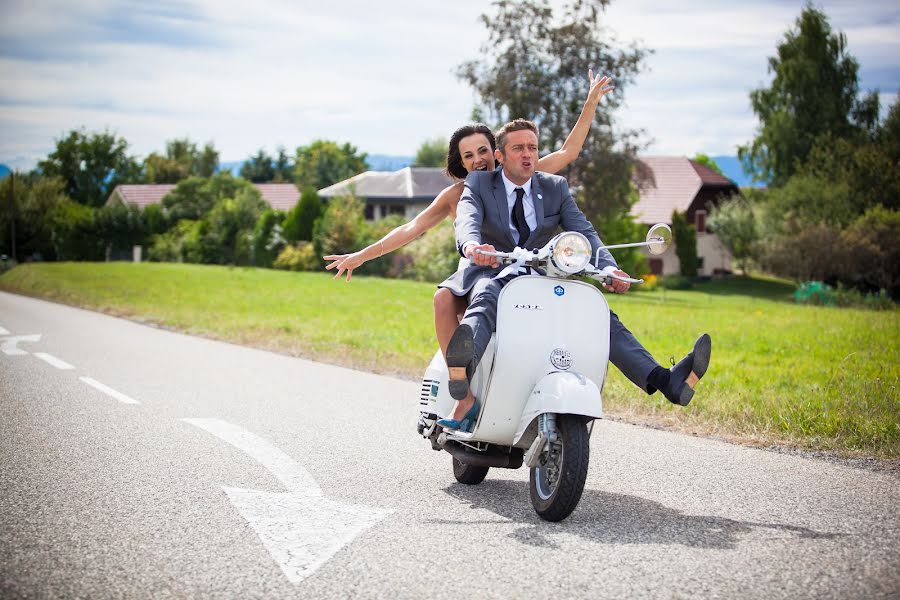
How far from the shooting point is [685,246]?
165ft

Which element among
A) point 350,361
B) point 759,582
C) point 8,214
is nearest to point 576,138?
point 759,582

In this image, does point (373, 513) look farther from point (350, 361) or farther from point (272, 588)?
point (350, 361)

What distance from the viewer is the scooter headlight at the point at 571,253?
4.46 m

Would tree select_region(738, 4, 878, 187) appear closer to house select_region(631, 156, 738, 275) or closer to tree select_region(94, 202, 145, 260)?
house select_region(631, 156, 738, 275)

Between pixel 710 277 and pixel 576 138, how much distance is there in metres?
49.5

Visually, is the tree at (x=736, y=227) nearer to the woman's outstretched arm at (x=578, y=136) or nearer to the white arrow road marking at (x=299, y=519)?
the woman's outstretched arm at (x=578, y=136)

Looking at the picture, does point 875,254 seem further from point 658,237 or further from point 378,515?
point 378,515

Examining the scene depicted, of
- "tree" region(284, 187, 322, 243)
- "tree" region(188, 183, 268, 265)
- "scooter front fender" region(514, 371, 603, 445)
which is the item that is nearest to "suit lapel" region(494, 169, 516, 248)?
"scooter front fender" region(514, 371, 603, 445)

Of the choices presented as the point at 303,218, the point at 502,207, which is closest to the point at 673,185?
the point at 303,218

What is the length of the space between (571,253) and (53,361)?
26.1 ft

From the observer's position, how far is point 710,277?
5375 cm

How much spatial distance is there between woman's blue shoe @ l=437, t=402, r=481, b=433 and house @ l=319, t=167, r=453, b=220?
52.3 meters

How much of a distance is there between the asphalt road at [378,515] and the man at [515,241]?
0.63 m

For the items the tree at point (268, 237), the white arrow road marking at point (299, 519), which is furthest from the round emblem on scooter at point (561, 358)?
the tree at point (268, 237)
